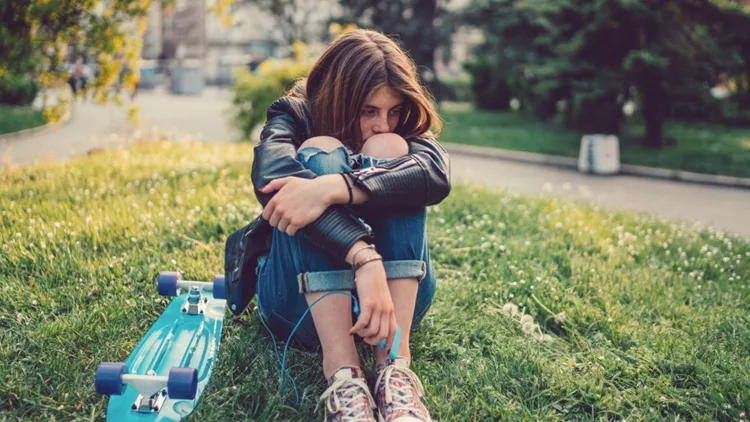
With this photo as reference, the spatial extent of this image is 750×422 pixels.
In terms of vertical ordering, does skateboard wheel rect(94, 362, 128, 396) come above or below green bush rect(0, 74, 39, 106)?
above

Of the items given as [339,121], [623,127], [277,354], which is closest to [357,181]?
[339,121]

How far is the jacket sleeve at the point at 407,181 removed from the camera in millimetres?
2122

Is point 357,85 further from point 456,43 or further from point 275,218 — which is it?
point 456,43

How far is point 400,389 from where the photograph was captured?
6.75 ft

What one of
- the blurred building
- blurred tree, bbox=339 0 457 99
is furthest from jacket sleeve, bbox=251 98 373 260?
blurred tree, bbox=339 0 457 99

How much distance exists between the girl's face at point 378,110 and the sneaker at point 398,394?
920 mm

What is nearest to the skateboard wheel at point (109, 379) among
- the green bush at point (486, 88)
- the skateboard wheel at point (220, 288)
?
the skateboard wheel at point (220, 288)

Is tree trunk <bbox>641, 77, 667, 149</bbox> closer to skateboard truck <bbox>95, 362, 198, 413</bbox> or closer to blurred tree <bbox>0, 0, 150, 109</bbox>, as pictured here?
blurred tree <bbox>0, 0, 150, 109</bbox>

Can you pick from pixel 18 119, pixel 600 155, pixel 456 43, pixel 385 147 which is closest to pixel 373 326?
pixel 385 147

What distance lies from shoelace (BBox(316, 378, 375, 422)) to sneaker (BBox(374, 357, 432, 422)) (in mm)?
51

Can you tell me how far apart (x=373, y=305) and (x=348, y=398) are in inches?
12.5

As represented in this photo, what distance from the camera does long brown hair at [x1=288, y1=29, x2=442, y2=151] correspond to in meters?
2.42

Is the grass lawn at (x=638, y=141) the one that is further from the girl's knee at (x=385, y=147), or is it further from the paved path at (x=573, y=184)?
the girl's knee at (x=385, y=147)

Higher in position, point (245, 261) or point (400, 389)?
point (245, 261)
